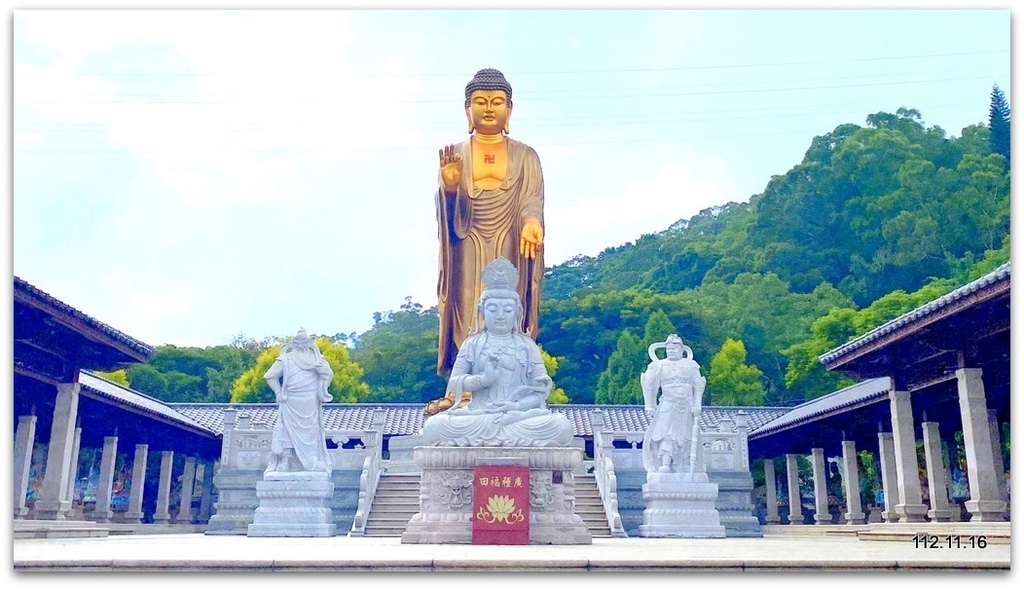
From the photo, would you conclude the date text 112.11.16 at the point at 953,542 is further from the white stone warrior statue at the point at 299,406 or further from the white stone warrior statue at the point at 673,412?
the white stone warrior statue at the point at 299,406

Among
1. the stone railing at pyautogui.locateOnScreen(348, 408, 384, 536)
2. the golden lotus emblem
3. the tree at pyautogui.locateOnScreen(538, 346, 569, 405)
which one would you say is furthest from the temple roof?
the tree at pyautogui.locateOnScreen(538, 346, 569, 405)

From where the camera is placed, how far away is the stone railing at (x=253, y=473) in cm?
1458

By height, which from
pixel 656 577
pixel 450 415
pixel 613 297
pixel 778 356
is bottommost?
pixel 656 577

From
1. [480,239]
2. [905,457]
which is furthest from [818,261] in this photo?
[480,239]

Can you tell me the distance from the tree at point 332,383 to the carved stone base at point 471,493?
22730 mm

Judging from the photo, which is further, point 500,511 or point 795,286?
point 795,286

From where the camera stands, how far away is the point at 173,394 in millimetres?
35562

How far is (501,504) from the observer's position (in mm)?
8789

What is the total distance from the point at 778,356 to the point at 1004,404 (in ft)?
63.2

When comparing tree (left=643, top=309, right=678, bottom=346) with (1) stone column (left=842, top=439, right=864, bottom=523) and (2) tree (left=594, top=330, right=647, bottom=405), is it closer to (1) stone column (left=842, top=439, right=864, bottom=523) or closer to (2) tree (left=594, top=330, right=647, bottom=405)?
(2) tree (left=594, top=330, right=647, bottom=405)

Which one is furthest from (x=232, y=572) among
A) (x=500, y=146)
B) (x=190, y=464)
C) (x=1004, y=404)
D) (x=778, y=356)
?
(x=778, y=356)

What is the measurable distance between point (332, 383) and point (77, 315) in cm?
2098

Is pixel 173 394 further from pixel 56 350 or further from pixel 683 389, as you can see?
pixel 683 389

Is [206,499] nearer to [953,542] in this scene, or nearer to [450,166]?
[450,166]
